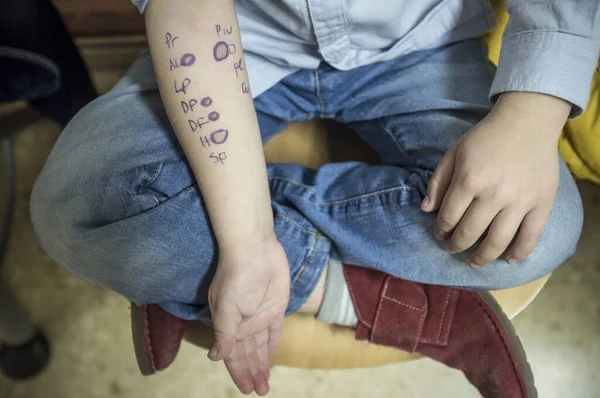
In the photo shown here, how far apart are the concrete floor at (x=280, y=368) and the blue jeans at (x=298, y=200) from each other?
35 centimetres

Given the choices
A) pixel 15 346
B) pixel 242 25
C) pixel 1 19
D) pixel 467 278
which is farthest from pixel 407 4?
pixel 15 346

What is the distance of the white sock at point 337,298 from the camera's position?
563 millimetres

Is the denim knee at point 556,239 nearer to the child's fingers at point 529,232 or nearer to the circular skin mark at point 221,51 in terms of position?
the child's fingers at point 529,232

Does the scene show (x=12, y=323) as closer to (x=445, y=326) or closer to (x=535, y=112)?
(x=445, y=326)

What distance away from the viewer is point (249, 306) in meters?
0.50

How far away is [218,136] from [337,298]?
0.22m

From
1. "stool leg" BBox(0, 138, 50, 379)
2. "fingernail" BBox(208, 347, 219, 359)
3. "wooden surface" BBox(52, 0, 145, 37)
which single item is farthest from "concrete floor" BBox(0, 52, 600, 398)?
"wooden surface" BBox(52, 0, 145, 37)

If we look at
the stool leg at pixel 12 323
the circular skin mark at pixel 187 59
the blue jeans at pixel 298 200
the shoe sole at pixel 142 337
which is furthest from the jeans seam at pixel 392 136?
the stool leg at pixel 12 323

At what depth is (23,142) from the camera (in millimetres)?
1073

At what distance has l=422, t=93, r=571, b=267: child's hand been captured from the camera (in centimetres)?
44

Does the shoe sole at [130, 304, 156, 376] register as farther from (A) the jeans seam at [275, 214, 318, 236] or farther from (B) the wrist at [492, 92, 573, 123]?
(B) the wrist at [492, 92, 573, 123]

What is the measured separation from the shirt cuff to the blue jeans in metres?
0.06

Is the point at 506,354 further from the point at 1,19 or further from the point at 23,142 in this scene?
the point at 23,142

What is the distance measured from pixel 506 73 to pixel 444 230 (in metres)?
0.16
